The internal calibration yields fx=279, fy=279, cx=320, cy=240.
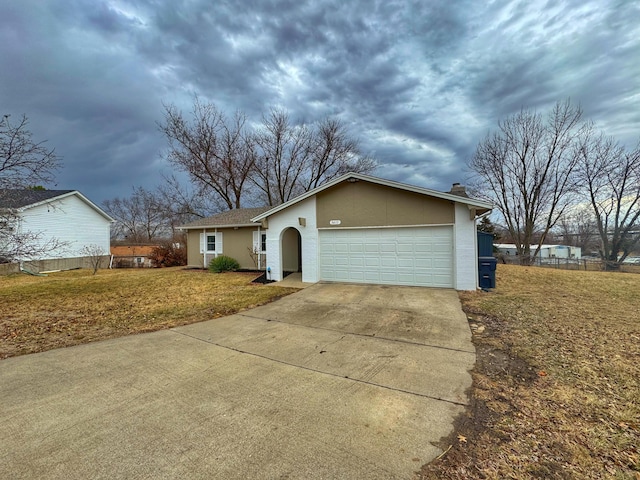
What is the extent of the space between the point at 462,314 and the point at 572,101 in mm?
25156

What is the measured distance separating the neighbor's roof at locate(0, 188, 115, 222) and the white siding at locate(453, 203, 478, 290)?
12838 millimetres

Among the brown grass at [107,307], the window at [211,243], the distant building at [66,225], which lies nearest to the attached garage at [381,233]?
the brown grass at [107,307]

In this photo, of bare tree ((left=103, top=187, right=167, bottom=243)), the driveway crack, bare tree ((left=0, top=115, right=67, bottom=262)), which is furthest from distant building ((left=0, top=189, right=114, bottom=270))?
bare tree ((left=103, top=187, right=167, bottom=243))

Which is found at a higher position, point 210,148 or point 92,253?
point 210,148

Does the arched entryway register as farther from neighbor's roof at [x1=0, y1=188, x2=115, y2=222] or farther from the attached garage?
neighbor's roof at [x1=0, y1=188, x2=115, y2=222]

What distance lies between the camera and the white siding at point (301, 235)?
11586mm

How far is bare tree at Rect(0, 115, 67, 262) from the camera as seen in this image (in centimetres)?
683

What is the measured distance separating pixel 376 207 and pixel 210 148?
20.7 metres

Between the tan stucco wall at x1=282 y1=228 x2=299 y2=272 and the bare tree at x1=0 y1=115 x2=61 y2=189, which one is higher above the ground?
the bare tree at x1=0 y1=115 x2=61 y2=189

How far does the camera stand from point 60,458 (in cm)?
220

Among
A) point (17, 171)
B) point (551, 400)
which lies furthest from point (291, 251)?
point (551, 400)

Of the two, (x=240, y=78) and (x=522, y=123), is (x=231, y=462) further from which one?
(x=522, y=123)

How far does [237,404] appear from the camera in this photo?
2990 millimetres

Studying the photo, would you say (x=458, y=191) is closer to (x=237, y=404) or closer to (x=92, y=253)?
(x=237, y=404)
